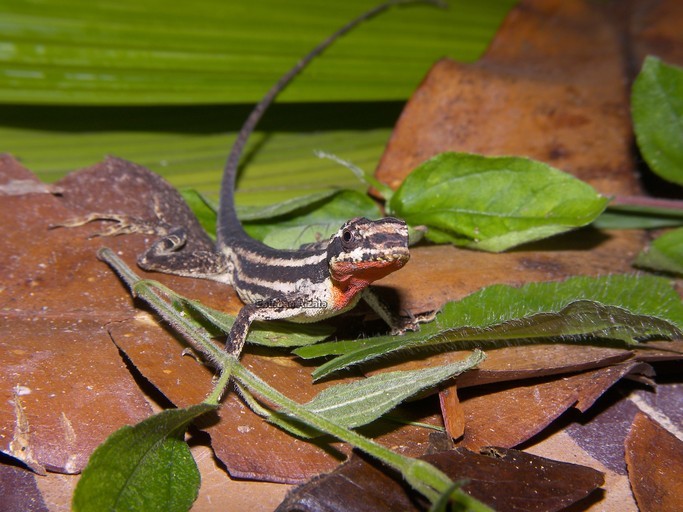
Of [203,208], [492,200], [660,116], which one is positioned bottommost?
[203,208]

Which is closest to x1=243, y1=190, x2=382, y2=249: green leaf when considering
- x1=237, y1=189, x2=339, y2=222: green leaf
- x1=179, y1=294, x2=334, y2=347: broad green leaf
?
x1=237, y1=189, x2=339, y2=222: green leaf

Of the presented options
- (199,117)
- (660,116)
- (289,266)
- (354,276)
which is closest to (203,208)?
(289,266)

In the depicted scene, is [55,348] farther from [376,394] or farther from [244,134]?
[244,134]

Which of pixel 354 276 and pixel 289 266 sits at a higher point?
pixel 354 276

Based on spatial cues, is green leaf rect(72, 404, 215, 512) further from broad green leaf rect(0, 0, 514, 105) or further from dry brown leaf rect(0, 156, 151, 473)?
broad green leaf rect(0, 0, 514, 105)

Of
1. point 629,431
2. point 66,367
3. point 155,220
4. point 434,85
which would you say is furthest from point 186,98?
point 629,431

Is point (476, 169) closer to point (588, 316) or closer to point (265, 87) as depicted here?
point (588, 316)
